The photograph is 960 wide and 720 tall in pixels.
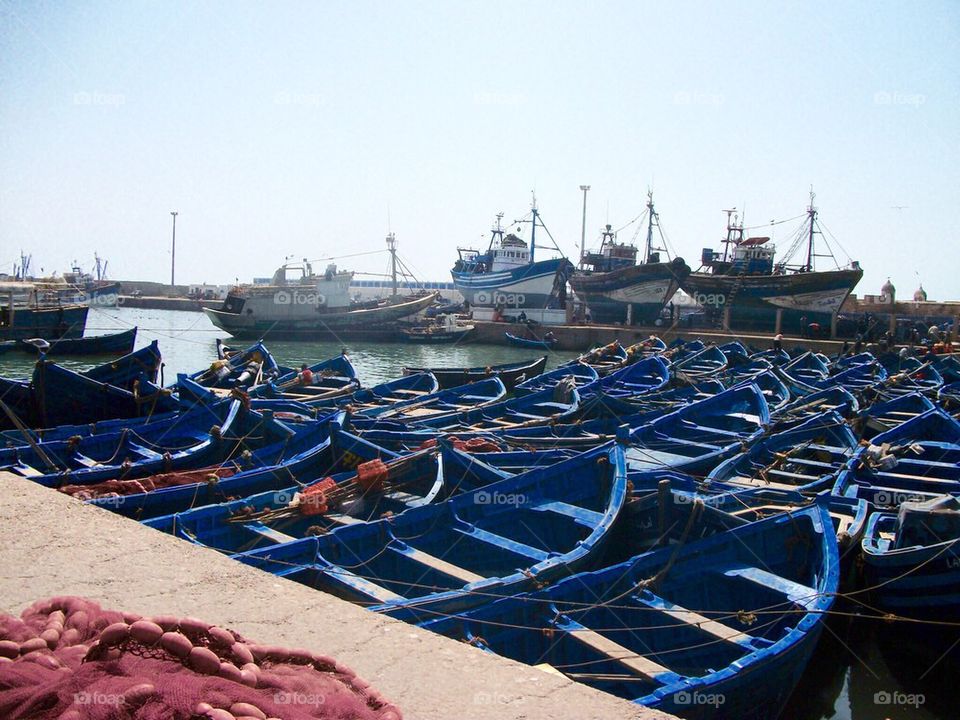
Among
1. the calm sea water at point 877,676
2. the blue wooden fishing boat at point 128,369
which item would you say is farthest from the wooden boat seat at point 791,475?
the blue wooden fishing boat at point 128,369

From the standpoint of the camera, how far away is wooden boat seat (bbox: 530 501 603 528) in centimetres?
862

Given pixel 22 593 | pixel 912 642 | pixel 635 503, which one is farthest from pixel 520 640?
pixel 912 642

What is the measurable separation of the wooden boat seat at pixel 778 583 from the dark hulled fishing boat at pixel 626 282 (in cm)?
4013

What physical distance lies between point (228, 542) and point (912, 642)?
26.2 feet

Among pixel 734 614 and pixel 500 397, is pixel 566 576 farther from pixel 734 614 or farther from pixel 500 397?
pixel 500 397

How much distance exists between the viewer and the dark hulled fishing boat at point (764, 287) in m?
43.0

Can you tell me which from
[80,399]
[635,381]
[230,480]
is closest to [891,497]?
[230,480]

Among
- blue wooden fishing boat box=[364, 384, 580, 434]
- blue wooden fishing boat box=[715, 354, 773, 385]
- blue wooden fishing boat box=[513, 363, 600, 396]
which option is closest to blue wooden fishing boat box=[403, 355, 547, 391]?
blue wooden fishing boat box=[513, 363, 600, 396]

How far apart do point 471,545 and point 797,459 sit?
6.87 metres

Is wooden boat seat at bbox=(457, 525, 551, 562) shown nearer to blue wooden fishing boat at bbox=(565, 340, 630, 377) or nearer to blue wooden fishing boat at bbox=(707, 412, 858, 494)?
blue wooden fishing boat at bbox=(707, 412, 858, 494)

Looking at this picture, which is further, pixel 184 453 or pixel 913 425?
pixel 913 425

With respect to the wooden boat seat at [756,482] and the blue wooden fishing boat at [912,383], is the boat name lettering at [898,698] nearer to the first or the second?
the wooden boat seat at [756,482]

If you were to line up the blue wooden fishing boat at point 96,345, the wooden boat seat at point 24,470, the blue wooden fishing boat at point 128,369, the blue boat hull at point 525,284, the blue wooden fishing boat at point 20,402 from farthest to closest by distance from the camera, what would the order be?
1. the blue boat hull at point 525,284
2. the blue wooden fishing boat at point 96,345
3. the blue wooden fishing boat at point 128,369
4. the blue wooden fishing boat at point 20,402
5. the wooden boat seat at point 24,470

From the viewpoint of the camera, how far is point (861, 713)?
7.90 m
